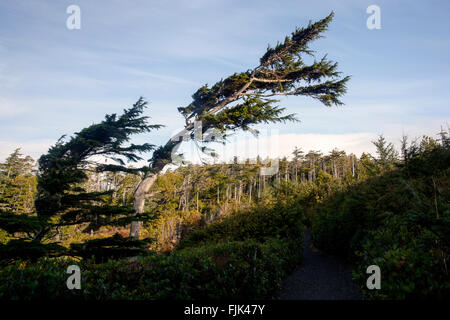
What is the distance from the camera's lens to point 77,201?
7.19 metres

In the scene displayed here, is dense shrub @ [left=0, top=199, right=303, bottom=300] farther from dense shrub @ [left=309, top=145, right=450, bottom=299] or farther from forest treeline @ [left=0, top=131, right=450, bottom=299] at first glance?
dense shrub @ [left=309, top=145, right=450, bottom=299]

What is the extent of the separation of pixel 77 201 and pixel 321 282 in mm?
8741

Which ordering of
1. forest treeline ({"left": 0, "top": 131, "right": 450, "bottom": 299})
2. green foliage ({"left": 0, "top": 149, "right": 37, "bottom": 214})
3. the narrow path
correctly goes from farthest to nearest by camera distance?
1. green foliage ({"left": 0, "top": 149, "right": 37, "bottom": 214})
2. the narrow path
3. forest treeline ({"left": 0, "top": 131, "right": 450, "bottom": 299})

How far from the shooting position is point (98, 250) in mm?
6227

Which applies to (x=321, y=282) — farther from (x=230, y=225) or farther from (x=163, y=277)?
(x=163, y=277)

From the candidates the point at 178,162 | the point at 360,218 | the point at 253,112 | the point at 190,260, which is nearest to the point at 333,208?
the point at 360,218

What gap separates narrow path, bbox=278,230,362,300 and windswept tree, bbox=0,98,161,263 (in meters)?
5.21

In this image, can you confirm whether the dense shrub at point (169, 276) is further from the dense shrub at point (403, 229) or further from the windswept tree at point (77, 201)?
the dense shrub at point (403, 229)

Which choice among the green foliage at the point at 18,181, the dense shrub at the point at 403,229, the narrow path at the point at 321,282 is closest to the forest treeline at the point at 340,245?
the dense shrub at the point at 403,229

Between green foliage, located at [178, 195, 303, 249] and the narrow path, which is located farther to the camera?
green foliage, located at [178, 195, 303, 249]

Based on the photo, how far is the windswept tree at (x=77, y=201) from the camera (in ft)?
17.7

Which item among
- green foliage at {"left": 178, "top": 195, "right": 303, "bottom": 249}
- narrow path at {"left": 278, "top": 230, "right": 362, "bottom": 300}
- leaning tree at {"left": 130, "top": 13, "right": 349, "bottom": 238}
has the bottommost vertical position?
narrow path at {"left": 278, "top": 230, "right": 362, "bottom": 300}

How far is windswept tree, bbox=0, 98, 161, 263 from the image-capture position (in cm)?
539

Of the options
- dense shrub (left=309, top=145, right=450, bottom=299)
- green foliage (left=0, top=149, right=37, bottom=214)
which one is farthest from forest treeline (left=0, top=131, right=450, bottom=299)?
green foliage (left=0, top=149, right=37, bottom=214)
